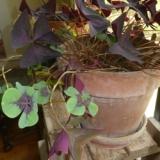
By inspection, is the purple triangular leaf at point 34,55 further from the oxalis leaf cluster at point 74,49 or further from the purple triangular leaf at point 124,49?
the purple triangular leaf at point 124,49

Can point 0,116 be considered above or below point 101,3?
below

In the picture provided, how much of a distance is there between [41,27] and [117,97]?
22 cm

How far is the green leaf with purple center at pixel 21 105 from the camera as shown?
1.36 feet

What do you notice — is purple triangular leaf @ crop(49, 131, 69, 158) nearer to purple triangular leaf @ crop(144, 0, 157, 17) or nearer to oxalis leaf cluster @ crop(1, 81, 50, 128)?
oxalis leaf cluster @ crop(1, 81, 50, 128)

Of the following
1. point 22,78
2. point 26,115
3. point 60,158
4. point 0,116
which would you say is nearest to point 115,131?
point 60,158

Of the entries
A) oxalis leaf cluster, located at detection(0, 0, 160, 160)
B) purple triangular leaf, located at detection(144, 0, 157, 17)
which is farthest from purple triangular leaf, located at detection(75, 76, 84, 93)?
purple triangular leaf, located at detection(144, 0, 157, 17)

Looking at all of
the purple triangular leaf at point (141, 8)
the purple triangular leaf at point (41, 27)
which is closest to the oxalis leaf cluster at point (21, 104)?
the purple triangular leaf at point (41, 27)

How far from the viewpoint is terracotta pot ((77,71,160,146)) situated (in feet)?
1.75

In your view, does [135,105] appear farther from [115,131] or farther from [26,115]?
[26,115]

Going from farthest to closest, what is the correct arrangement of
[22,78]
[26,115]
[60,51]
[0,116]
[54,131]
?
[0,116], [22,78], [54,131], [60,51], [26,115]

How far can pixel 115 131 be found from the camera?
61 centimetres

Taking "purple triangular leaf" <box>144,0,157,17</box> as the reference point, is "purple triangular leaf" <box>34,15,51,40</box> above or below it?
below

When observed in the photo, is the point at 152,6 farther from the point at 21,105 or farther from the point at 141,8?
the point at 21,105

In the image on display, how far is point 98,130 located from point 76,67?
0.17 metres
